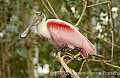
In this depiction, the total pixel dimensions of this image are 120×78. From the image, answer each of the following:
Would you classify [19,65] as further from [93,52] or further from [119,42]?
[93,52]

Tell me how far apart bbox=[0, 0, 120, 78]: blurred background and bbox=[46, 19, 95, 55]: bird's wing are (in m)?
0.80

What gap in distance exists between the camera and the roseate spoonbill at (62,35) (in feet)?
3.57

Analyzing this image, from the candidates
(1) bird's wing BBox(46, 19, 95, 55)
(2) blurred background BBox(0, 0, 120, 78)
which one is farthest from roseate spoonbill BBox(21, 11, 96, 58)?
(2) blurred background BBox(0, 0, 120, 78)

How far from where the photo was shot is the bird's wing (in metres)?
1.12

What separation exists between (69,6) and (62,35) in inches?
35.2

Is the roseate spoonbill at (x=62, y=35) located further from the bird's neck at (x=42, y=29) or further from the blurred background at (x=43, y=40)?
the blurred background at (x=43, y=40)

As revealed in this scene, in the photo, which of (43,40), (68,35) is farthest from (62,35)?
(43,40)

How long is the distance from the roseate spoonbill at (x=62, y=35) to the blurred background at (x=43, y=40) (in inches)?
31.5

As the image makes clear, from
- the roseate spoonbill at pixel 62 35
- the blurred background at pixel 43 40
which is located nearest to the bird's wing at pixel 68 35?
the roseate spoonbill at pixel 62 35

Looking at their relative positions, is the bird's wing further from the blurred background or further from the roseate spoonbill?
the blurred background

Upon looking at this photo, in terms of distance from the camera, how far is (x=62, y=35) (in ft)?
3.79

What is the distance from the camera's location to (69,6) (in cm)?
203

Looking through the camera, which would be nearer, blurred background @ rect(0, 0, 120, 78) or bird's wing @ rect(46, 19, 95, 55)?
bird's wing @ rect(46, 19, 95, 55)

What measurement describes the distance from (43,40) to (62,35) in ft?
A: 4.05
